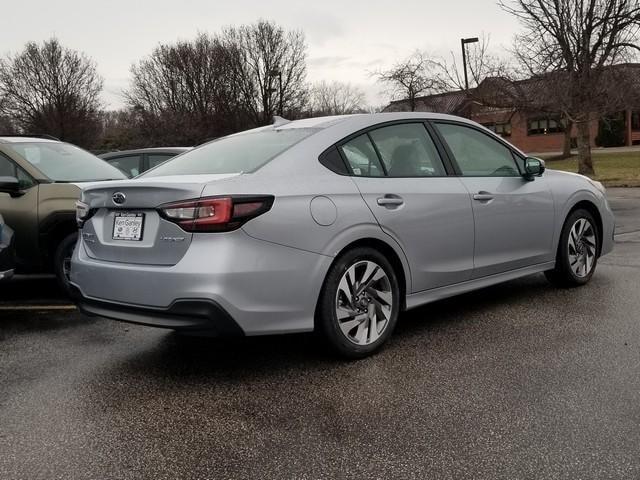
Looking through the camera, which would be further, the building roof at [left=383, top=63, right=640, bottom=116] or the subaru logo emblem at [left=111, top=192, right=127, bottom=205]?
the building roof at [left=383, top=63, right=640, bottom=116]

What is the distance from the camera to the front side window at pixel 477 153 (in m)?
4.91

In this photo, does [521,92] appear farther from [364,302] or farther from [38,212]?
[364,302]

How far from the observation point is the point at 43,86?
52.9m

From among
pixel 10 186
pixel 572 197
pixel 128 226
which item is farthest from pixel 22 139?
pixel 572 197

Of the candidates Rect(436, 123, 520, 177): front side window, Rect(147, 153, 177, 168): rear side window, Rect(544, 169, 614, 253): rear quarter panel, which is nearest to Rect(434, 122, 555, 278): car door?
Rect(436, 123, 520, 177): front side window

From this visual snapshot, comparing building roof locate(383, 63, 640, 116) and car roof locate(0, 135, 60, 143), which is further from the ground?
building roof locate(383, 63, 640, 116)

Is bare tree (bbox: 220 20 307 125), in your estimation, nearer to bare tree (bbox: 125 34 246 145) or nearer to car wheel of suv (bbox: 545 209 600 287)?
bare tree (bbox: 125 34 246 145)

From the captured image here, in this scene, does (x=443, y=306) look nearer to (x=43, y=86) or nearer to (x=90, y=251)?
(x=90, y=251)

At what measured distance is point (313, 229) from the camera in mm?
3686

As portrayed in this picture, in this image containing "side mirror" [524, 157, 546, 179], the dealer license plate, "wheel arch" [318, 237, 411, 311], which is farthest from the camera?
"side mirror" [524, 157, 546, 179]

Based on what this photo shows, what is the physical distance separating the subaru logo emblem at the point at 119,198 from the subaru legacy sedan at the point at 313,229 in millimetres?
11

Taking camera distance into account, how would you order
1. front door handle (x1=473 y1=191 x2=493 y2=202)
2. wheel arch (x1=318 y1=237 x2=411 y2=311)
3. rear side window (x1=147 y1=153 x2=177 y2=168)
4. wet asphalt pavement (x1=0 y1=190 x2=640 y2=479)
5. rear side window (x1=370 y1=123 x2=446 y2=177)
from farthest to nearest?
1. rear side window (x1=147 y1=153 x2=177 y2=168)
2. front door handle (x1=473 y1=191 x2=493 y2=202)
3. rear side window (x1=370 y1=123 x2=446 y2=177)
4. wheel arch (x1=318 y1=237 x2=411 y2=311)
5. wet asphalt pavement (x1=0 y1=190 x2=640 y2=479)

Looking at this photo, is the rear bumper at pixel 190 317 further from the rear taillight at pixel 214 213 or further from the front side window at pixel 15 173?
the front side window at pixel 15 173

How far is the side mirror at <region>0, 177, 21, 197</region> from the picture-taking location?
581 centimetres
